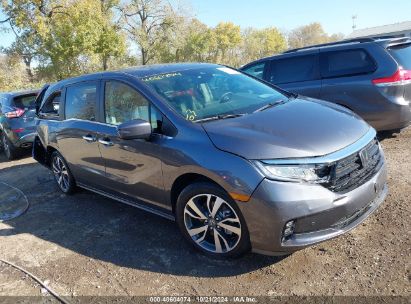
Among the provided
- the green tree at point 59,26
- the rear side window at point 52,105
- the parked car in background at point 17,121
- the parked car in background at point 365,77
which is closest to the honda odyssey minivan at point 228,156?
the rear side window at point 52,105

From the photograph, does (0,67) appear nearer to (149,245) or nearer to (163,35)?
(163,35)

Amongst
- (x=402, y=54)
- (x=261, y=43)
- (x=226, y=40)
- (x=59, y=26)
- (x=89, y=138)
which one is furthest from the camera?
(x=261, y=43)

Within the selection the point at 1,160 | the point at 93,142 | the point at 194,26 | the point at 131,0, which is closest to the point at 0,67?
the point at 131,0

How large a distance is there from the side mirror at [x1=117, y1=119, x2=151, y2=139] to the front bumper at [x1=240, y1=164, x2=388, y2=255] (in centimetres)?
116

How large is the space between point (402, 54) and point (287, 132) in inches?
156

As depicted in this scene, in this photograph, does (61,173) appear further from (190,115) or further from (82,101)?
(190,115)

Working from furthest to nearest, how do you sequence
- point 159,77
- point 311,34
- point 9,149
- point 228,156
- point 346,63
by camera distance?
point 311,34
point 9,149
point 346,63
point 159,77
point 228,156

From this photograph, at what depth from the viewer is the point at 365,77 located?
6.16 metres

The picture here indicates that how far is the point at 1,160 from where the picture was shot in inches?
371

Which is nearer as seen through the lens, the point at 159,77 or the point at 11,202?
the point at 159,77

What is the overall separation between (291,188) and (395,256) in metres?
1.14

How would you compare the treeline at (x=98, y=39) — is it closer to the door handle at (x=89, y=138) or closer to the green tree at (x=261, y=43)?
the green tree at (x=261, y=43)

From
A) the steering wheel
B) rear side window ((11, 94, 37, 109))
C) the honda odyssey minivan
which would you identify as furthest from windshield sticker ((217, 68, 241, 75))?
rear side window ((11, 94, 37, 109))

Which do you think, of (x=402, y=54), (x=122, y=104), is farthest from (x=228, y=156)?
(x=402, y=54)
